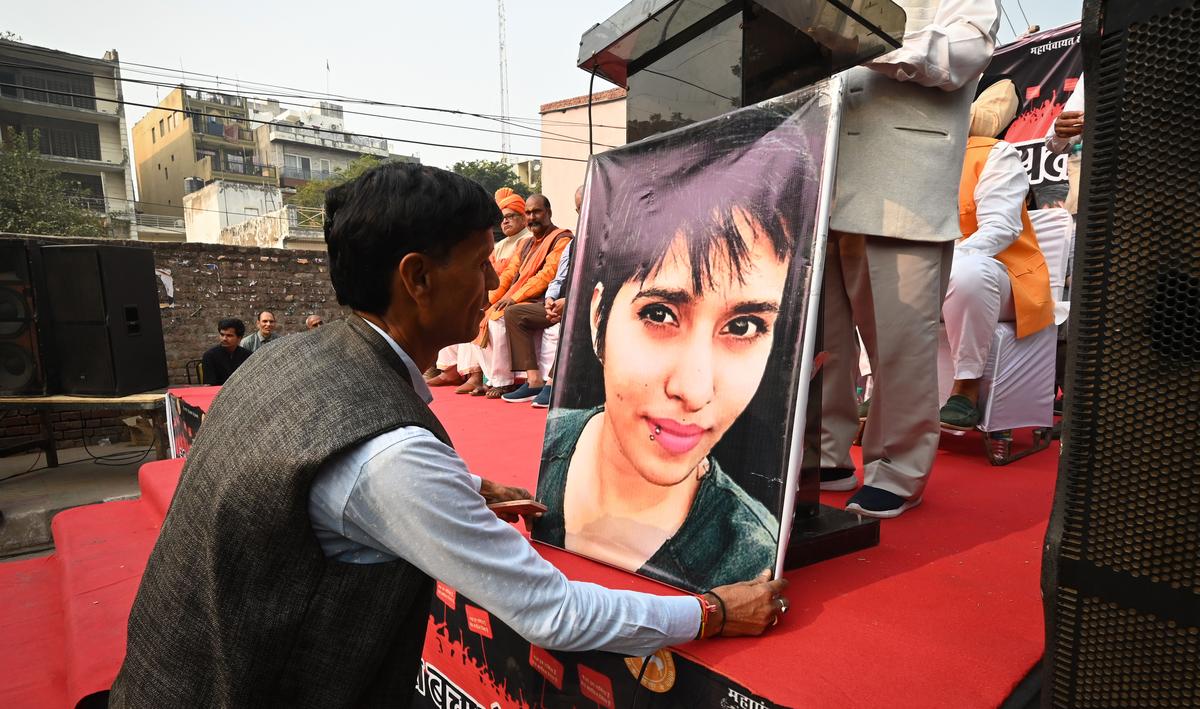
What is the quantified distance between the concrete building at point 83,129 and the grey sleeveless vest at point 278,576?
35.6 m

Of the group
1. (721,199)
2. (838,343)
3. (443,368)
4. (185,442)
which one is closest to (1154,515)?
(721,199)

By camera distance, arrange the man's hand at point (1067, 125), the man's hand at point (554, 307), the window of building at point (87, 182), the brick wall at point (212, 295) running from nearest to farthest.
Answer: the man's hand at point (1067, 125)
the man's hand at point (554, 307)
the brick wall at point (212, 295)
the window of building at point (87, 182)

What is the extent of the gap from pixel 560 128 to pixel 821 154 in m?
17.5

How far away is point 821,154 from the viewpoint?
1.38 metres

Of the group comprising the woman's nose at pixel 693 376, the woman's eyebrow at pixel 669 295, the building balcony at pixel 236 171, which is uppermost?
the building balcony at pixel 236 171

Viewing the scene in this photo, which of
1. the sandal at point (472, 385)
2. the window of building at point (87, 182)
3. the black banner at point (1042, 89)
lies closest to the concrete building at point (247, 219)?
the window of building at point (87, 182)

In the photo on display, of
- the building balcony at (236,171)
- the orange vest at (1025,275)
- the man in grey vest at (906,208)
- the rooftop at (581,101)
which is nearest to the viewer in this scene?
the man in grey vest at (906,208)

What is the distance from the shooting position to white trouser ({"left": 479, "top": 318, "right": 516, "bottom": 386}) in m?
4.97

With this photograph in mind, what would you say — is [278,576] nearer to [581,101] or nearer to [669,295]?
[669,295]

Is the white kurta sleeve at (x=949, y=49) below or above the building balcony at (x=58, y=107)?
below

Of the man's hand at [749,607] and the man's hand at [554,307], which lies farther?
the man's hand at [554,307]

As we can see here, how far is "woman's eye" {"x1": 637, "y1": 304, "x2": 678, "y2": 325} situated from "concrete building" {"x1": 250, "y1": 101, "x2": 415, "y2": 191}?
42.9m

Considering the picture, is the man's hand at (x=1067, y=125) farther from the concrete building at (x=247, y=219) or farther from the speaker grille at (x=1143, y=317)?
the concrete building at (x=247, y=219)

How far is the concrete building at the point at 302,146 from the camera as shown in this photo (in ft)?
136
